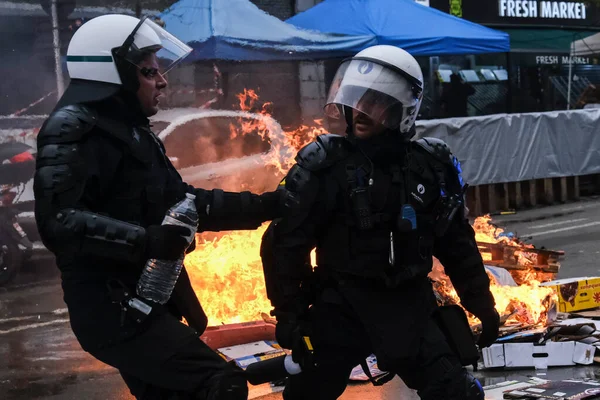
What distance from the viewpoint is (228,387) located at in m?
3.09

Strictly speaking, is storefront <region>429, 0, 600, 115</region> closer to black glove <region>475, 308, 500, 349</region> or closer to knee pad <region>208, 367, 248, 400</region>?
black glove <region>475, 308, 500, 349</region>

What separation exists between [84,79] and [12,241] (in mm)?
→ 6567

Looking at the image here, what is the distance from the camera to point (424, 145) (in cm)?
366

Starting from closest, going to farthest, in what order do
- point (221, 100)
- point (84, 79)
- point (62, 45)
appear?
point (84, 79) → point (62, 45) → point (221, 100)

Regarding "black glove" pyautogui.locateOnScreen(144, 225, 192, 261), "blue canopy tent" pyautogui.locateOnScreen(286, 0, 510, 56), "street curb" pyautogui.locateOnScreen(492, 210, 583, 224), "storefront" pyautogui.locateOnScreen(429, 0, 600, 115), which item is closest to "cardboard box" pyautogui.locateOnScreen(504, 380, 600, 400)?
"black glove" pyautogui.locateOnScreen(144, 225, 192, 261)

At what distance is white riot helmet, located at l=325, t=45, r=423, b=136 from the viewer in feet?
11.8

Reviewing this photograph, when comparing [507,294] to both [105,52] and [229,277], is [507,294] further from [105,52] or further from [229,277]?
[105,52]

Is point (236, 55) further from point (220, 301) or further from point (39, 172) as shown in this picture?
point (39, 172)

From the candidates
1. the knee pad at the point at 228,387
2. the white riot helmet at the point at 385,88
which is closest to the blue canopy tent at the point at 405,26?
the white riot helmet at the point at 385,88

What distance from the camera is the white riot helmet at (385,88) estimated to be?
3.60m

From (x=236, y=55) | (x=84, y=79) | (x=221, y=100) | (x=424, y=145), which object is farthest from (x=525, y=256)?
(x=221, y=100)

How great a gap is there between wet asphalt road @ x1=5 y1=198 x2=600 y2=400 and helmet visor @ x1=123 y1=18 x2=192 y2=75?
2.44 m

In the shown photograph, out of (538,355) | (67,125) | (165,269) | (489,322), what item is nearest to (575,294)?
(538,355)

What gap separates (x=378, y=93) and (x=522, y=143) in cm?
1075
